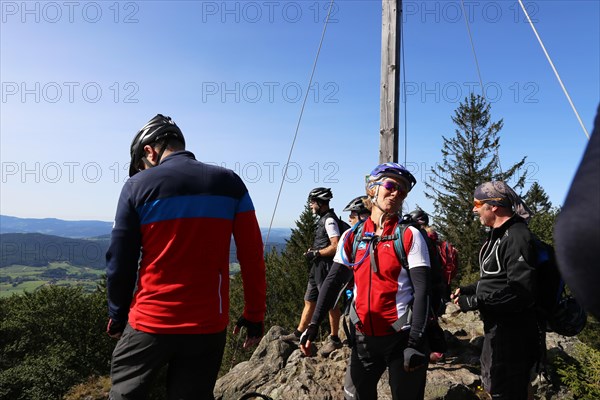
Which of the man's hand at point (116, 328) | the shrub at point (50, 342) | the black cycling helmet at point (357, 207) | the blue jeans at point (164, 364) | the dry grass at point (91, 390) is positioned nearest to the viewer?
the blue jeans at point (164, 364)

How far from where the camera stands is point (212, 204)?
2.50 metres

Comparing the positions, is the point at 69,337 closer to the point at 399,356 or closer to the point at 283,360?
the point at 283,360

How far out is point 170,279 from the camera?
239 centimetres

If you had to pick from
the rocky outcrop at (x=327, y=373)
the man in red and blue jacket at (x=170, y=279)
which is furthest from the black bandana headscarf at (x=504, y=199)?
the rocky outcrop at (x=327, y=373)

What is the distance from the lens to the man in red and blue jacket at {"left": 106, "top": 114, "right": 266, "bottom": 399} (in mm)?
2361

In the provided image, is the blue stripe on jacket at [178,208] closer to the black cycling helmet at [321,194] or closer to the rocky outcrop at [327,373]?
the rocky outcrop at [327,373]

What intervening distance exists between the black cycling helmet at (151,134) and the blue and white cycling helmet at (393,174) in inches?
56.2

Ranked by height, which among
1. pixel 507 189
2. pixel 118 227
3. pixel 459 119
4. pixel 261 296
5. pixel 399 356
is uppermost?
pixel 459 119

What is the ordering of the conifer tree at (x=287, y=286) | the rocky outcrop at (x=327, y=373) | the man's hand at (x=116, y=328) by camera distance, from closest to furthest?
1. the man's hand at (x=116, y=328)
2. the rocky outcrop at (x=327, y=373)
3. the conifer tree at (x=287, y=286)

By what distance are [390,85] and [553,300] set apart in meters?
3.23

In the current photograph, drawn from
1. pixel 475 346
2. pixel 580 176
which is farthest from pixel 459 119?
pixel 580 176

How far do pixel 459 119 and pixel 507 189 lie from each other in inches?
1630

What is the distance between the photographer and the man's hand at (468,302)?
Answer: 3.45 m

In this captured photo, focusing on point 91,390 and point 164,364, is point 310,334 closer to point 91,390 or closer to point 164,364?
point 164,364
